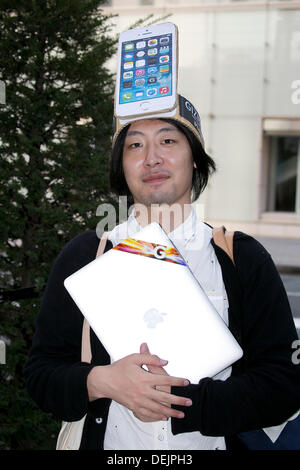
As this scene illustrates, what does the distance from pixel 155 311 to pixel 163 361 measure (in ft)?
0.48

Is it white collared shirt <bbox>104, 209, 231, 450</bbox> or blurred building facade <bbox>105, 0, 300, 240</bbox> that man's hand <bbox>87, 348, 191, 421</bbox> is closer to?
white collared shirt <bbox>104, 209, 231, 450</bbox>

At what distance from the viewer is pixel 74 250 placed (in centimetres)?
179

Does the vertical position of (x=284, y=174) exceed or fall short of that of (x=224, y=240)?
it exceeds it

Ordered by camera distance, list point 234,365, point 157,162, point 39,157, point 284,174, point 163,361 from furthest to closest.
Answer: point 284,174, point 39,157, point 157,162, point 234,365, point 163,361

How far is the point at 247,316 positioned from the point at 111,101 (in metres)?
1.90

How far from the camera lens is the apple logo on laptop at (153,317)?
4.83 ft

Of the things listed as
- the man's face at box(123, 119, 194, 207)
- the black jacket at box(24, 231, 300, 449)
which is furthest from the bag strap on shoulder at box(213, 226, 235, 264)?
the man's face at box(123, 119, 194, 207)

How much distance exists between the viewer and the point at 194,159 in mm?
2018

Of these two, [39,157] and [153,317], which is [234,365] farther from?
[39,157]

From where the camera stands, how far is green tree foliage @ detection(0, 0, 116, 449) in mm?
2848

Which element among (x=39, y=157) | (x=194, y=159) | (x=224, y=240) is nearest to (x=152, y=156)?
(x=194, y=159)

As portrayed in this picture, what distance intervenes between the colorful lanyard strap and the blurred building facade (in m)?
13.8

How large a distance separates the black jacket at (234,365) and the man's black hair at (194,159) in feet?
1.27
